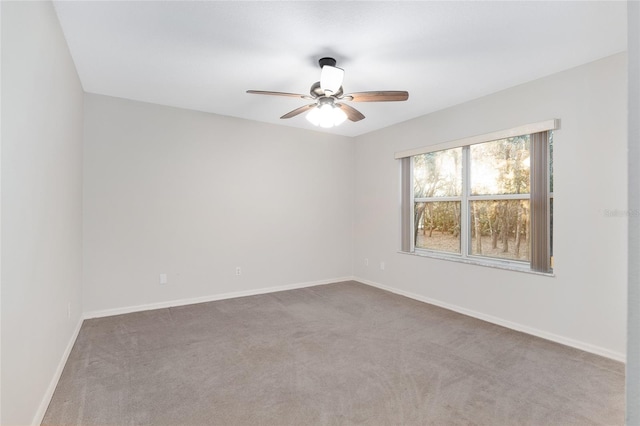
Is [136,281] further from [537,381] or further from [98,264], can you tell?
[537,381]

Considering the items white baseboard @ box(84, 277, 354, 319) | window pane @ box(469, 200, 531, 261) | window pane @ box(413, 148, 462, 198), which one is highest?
window pane @ box(413, 148, 462, 198)

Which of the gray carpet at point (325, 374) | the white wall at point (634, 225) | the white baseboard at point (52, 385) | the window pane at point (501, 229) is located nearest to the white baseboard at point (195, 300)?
the gray carpet at point (325, 374)

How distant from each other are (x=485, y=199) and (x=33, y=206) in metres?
4.04

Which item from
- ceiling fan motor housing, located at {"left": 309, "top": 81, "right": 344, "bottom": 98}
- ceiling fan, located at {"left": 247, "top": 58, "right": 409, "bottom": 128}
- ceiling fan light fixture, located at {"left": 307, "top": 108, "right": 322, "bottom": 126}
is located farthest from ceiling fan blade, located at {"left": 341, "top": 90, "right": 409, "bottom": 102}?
ceiling fan light fixture, located at {"left": 307, "top": 108, "right": 322, "bottom": 126}

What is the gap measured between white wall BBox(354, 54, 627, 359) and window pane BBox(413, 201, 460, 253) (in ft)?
1.34

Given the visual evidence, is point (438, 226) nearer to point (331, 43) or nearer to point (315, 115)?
point (315, 115)

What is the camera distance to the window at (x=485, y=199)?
3211 millimetres

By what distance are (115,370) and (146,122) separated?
9.10 feet

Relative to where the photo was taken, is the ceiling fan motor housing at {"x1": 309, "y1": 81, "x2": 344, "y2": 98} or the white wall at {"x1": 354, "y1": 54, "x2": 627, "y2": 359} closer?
the white wall at {"x1": 354, "y1": 54, "x2": 627, "y2": 359}

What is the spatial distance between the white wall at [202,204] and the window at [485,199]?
4.57 ft

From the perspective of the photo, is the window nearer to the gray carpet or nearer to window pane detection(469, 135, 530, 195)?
window pane detection(469, 135, 530, 195)

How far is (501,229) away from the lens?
3660mm

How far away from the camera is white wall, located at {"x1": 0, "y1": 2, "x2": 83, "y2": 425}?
4.76 feet

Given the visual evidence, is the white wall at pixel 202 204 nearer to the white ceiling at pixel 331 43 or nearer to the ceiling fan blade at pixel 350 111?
the white ceiling at pixel 331 43
